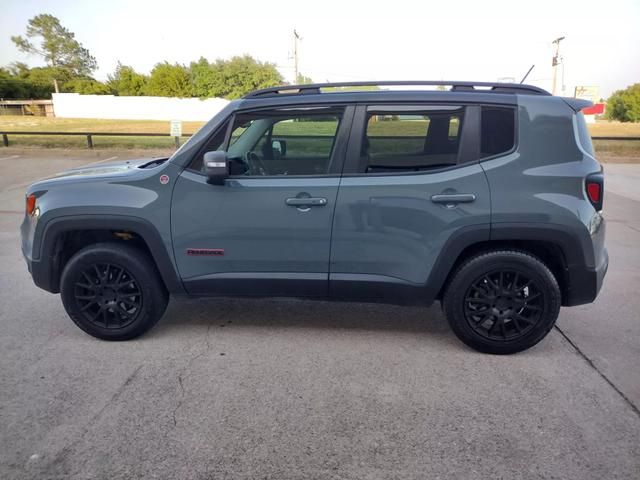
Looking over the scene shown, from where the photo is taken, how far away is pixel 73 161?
15.8 meters

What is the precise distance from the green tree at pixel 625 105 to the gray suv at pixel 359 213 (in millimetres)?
74114

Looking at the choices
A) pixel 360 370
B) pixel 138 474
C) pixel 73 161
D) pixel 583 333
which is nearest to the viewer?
pixel 138 474

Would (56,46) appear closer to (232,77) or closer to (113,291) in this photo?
(232,77)

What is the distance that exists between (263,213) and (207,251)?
50 cm

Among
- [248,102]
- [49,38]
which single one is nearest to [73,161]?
[248,102]

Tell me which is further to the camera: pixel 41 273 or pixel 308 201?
pixel 41 273

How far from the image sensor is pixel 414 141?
137 inches

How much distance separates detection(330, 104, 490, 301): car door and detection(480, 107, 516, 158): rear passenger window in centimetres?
7

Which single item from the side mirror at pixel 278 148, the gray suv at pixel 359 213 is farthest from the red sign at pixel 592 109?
the side mirror at pixel 278 148

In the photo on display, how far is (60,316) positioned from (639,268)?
19.6 feet

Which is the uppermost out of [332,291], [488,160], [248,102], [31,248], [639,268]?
[248,102]

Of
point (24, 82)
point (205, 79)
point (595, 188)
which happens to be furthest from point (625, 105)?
point (24, 82)

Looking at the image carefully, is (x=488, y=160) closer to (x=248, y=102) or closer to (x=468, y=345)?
(x=468, y=345)

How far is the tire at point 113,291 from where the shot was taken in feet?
11.9
